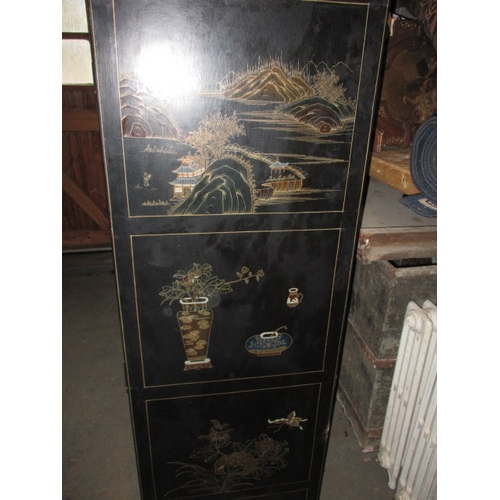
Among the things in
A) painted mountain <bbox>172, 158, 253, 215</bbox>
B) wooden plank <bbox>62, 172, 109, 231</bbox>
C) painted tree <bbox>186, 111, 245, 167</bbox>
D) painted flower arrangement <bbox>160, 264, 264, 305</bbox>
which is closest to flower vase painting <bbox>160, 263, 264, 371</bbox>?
painted flower arrangement <bbox>160, 264, 264, 305</bbox>

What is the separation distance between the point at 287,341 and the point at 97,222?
3.14 metres

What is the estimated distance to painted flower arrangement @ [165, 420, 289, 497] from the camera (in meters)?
1.42

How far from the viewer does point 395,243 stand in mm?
1391

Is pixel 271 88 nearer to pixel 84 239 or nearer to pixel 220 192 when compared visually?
pixel 220 192

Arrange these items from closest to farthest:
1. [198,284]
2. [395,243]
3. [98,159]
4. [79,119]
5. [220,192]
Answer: [220,192]
[198,284]
[395,243]
[79,119]
[98,159]

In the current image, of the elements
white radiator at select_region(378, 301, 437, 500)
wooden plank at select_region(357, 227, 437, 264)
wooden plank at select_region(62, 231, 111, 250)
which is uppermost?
wooden plank at select_region(357, 227, 437, 264)

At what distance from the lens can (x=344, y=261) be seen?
4.02ft

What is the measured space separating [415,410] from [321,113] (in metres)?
1.19

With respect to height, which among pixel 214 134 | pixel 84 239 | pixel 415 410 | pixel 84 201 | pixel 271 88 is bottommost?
pixel 84 239

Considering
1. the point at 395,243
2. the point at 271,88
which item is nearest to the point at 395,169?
the point at 395,243

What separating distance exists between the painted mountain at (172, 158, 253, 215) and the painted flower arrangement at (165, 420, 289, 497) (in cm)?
80

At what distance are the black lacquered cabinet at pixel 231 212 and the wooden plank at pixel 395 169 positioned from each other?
0.18 m

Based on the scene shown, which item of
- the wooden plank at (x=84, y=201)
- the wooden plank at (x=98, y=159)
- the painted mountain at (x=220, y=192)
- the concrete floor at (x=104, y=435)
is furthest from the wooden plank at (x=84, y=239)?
the painted mountain at (x=220, y=192)

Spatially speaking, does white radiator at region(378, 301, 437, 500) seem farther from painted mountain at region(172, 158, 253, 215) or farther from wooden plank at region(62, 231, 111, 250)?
wooden plank at region(62, 231, 111, 250)
